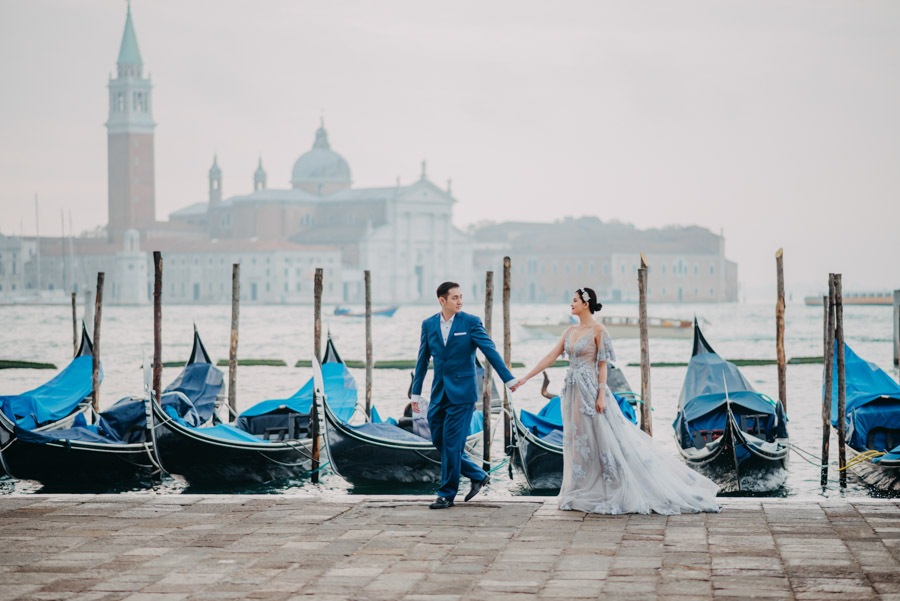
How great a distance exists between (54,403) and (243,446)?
2.22 m

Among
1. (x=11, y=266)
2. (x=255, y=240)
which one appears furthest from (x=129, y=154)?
(x=11, y=266)

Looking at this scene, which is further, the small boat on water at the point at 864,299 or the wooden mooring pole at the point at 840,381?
the small boat on water at the point at 864,299

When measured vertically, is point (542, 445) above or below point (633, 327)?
above

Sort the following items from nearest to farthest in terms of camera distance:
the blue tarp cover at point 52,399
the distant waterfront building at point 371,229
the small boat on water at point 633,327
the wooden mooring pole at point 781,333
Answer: the wooden mooring pole at point 781,333
the blue tarp cover at point 52,399
the small boat on water at point 633,327
the distant waterfront building at point 371,229

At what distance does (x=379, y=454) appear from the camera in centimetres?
643

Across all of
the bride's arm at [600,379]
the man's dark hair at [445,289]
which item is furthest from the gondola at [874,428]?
the man's dark hair at [445,289]

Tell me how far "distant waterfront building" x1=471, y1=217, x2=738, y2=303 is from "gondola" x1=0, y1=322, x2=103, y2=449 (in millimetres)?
52458

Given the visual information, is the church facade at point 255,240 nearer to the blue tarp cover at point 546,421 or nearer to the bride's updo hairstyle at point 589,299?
the blue tarp cover at point 546,421

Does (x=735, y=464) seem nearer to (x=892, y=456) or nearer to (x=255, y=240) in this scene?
(x=892, y=456)

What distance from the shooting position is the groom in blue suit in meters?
3.75

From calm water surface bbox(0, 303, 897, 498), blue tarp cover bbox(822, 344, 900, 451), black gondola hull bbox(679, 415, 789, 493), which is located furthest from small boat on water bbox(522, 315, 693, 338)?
black gondola hull bbox(679, 415, 789, 493)

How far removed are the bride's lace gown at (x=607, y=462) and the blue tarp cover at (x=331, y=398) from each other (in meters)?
3.56

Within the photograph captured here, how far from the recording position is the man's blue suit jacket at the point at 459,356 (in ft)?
12.3

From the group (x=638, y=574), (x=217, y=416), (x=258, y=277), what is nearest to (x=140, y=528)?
(x=638, y=574)
